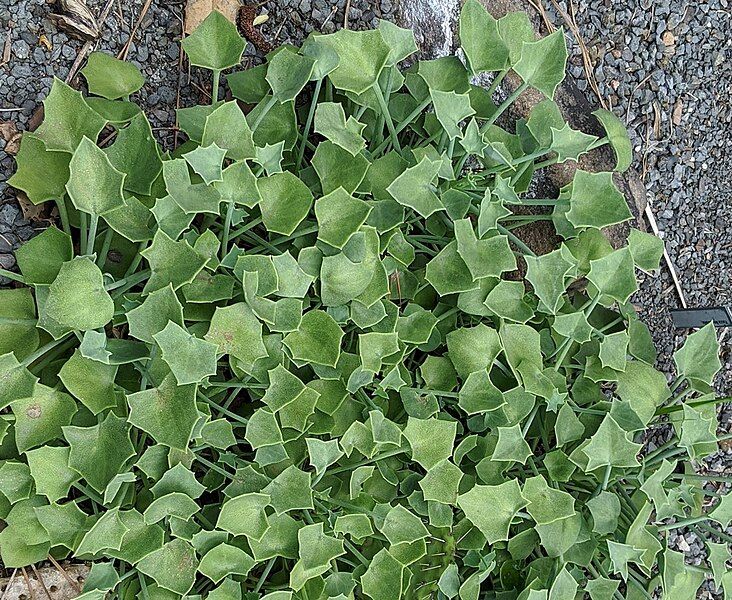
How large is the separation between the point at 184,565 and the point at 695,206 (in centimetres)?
111

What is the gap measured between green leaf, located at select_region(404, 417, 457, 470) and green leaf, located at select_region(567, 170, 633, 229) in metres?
0.32

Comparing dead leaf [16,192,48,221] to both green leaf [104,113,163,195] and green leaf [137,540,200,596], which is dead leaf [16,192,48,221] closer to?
green leaf [104,113,163,195]

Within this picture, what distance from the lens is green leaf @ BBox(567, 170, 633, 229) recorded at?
95 cm

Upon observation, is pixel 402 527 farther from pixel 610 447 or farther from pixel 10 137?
pixel 10 137

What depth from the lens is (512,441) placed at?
89 centimetres

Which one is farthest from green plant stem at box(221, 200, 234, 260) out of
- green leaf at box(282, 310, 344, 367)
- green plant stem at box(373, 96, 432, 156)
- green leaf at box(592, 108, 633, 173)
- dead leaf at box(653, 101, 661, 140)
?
dead leaf at box(653, 101, 661, 140)

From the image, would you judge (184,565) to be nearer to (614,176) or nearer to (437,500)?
(437,500)

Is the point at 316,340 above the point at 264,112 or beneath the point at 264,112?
beneath

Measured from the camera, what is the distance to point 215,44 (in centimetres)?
90

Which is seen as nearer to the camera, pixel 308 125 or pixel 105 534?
pixel 105 534

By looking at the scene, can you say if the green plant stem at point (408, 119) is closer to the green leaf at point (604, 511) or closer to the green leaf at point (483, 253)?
the green leaf at point (483, 253)

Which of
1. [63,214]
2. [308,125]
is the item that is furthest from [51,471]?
[308,125]

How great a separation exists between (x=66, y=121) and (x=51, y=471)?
0.38 metres

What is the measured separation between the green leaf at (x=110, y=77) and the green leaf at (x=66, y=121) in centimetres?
9
